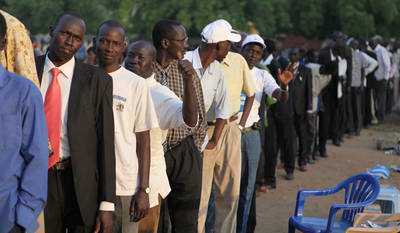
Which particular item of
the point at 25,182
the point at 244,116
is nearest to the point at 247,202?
the point at 244,116

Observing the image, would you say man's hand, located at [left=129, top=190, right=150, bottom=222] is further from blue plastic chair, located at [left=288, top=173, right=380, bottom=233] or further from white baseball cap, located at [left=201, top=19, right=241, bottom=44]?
white baseball cap, located at [left=201, top=19, right=241, bottom=44]

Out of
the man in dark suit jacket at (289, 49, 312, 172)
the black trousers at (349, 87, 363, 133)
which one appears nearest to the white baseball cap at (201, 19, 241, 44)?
the man in dark suit jacket at (289, 49, 312, 172)

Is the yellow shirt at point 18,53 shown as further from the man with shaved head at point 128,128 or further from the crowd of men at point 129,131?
the man with shaved head at point 128,128

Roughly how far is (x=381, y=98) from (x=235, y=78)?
36.8 feet

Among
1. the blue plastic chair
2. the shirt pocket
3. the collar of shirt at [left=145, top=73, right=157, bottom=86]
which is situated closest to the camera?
the shirt pocket

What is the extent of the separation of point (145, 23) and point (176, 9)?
1551 millimetres

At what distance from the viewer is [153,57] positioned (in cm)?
484

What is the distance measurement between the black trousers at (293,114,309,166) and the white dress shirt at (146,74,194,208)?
6.47m

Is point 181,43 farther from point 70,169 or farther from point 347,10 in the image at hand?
point 347,10

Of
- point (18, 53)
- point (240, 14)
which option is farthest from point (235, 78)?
point (240, 14)

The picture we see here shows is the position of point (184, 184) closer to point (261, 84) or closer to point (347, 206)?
point (347, 206)

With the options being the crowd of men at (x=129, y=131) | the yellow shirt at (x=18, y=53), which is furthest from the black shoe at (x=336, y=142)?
the yellow shirt at (x=18, y=53)

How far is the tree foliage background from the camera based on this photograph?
2955 centimetres

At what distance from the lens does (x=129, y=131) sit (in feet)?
13.7
